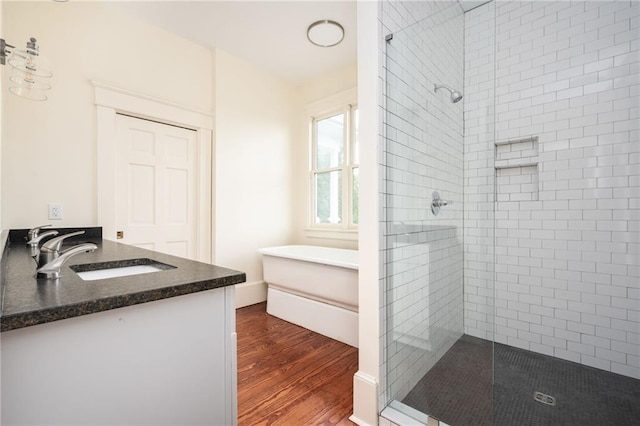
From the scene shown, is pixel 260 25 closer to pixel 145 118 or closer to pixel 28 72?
pixel 145 118

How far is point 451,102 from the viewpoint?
1.99 m

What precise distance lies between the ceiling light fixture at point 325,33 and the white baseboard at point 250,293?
259 cm

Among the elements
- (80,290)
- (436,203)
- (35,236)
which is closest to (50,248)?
(80,290)

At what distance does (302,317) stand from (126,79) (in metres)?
2.60

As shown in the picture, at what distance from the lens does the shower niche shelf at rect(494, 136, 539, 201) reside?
222 cm

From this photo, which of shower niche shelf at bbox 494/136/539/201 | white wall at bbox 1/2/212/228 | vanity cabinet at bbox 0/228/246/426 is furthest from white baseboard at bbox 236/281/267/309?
shower niche shelf at bbox 494/136/539/201

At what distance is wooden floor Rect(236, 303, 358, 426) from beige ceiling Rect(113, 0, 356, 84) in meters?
2.75

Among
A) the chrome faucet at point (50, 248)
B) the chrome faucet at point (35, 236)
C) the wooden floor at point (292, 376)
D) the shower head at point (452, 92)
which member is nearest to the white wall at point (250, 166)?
the wooden floor at point (292, 376)

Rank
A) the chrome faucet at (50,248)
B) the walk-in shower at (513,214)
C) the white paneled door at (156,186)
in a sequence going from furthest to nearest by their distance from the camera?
the white paneled door at (156,186), the walk-in shower at (513,214), the chrome faucet at (50,248)

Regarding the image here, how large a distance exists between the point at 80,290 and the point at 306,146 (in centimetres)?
330

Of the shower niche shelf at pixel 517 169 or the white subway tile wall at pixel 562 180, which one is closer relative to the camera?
the white subway tile wall at pixel 562 180

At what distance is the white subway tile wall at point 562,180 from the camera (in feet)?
6.17

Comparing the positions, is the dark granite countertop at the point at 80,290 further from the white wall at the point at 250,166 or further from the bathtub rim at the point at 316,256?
the white wall at the point at 250,166

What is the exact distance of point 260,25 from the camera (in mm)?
2689
